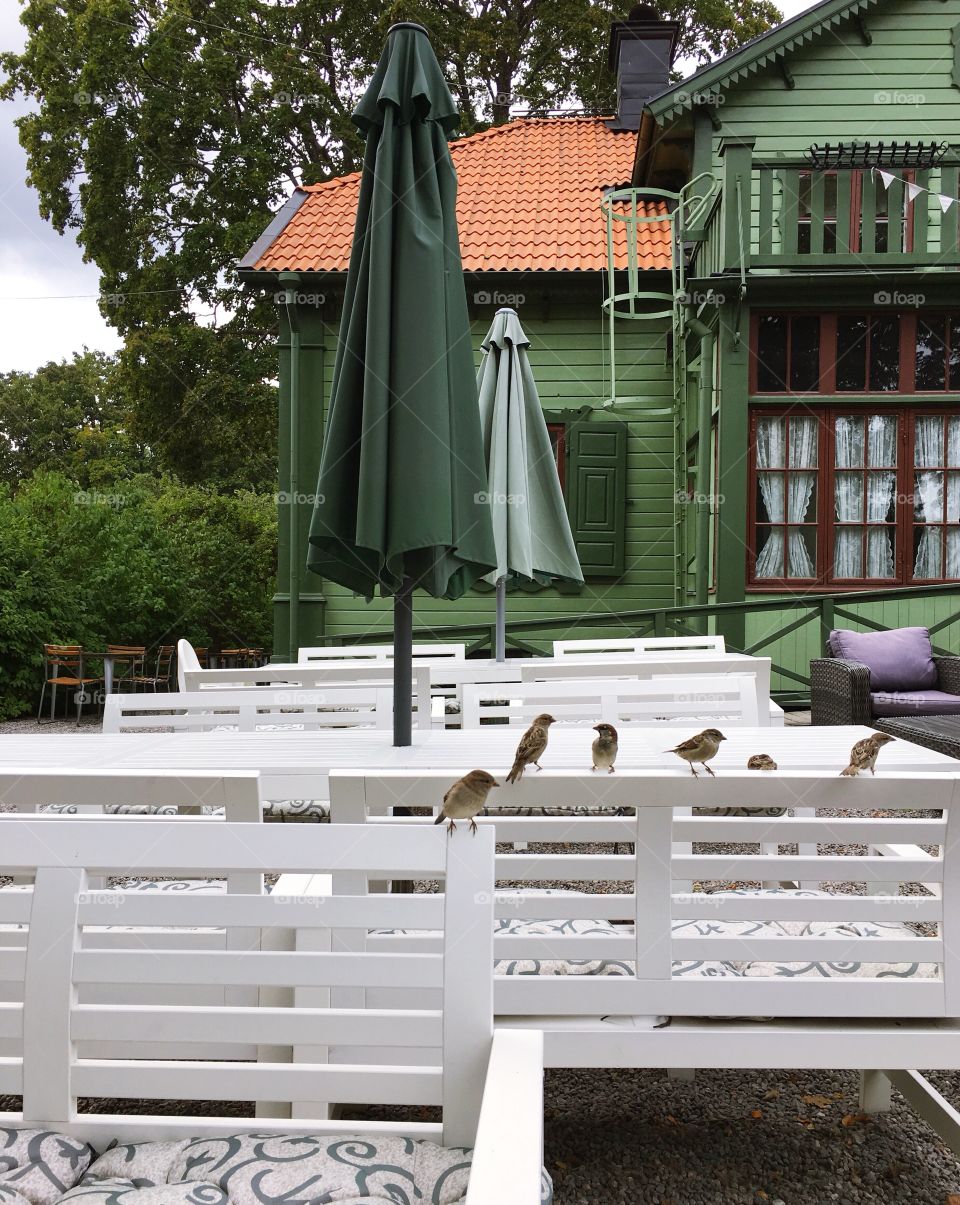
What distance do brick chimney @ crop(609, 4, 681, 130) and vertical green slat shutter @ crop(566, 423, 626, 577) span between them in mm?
5987

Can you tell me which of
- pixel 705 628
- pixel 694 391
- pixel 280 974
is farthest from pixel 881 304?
pixel 280 974

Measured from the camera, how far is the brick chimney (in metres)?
14.3

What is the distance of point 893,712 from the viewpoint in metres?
7.41

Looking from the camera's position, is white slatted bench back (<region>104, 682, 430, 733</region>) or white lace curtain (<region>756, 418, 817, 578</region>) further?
white lace curtain (<region>756, 418, 817, 578</region>)

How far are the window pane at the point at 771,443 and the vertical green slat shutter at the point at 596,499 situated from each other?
2.19m

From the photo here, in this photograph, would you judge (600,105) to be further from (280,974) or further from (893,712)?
(280,974)

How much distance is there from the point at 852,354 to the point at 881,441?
93cm

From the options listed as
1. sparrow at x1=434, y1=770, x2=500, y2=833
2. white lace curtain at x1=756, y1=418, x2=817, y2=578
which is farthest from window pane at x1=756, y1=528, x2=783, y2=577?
sparrow at x1=434, y1=770, x2=500, y2=833

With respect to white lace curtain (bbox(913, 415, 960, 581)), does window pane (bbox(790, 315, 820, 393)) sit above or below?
above

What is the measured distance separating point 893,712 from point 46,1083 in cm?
700

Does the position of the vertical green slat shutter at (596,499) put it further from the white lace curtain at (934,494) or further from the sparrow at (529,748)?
the sparrow at (529,748)

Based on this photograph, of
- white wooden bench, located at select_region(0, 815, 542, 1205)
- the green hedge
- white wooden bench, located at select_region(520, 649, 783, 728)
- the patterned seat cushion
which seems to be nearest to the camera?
the patterned seat cushion

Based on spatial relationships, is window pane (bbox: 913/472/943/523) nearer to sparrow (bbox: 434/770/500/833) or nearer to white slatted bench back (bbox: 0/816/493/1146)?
sparrow (bbox: 434/770/500/833)

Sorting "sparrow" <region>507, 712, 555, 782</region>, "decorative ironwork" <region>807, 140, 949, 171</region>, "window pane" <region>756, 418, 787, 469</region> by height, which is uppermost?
"decorative ironwork" <region>807, 140, 949, 171</region>
